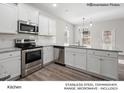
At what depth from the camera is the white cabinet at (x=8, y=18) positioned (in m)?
1.99

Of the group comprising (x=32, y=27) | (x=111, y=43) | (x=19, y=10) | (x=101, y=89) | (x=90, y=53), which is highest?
(x=19, y=10)

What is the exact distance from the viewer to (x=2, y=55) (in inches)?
70.3

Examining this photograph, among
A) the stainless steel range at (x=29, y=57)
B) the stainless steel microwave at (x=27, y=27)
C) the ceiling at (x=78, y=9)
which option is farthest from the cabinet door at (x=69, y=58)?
the ceiling at (x=78, y=9)

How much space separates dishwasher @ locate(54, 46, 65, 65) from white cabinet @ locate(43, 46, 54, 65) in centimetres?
19

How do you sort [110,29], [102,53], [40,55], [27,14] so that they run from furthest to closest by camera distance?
[110,29] → [40,55] → [27,14] → [102,53]

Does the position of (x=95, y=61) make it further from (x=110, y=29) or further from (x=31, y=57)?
(x=110, y=29)

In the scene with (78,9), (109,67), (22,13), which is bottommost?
(109,67)

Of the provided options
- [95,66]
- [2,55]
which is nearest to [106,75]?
[95,66]

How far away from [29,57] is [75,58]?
4.89ft

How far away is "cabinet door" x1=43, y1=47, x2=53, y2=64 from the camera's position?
3.22 metres

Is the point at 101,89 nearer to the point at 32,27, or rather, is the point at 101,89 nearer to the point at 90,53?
the point at 90,53

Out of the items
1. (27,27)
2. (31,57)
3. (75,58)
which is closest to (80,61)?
(75,58)

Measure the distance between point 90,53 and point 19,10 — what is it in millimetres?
2420

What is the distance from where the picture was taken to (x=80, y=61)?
274cm
